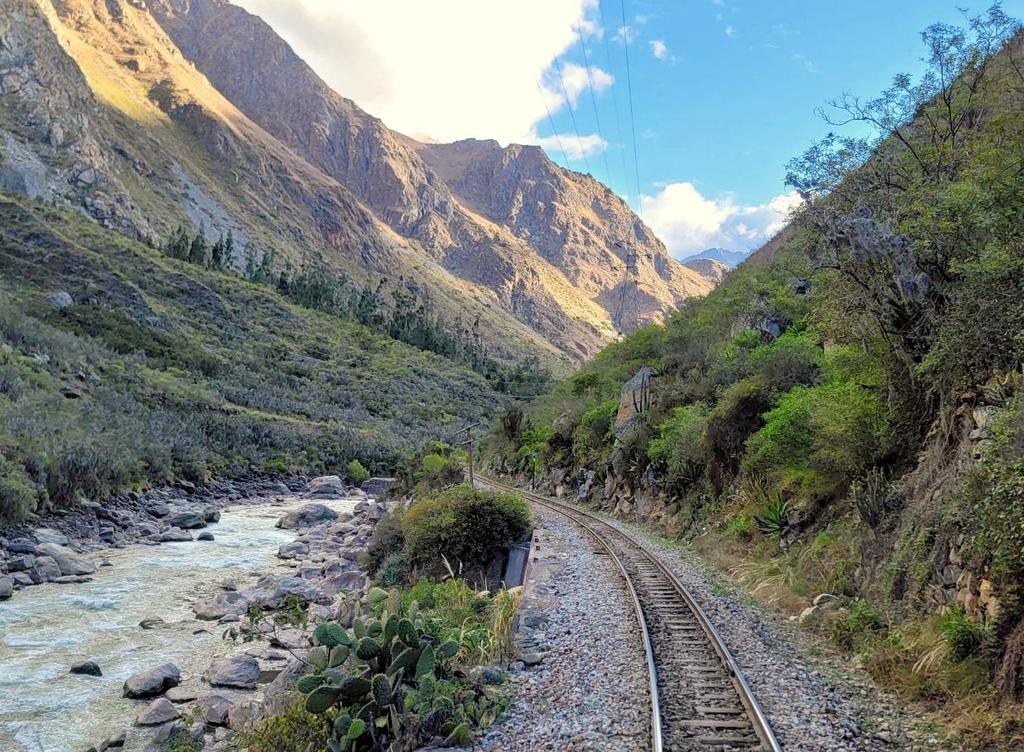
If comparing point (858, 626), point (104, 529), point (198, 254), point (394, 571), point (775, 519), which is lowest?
point (104, 529)

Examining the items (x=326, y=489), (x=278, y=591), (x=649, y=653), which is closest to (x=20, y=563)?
(x=278, y=591)

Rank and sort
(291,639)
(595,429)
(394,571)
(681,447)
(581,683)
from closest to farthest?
(581,683) → (291,639) → (394,571) → (681,447) → (595,429)

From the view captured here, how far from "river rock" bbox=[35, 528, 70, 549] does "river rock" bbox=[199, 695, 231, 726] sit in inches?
579

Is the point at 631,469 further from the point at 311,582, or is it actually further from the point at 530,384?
the point at 530,384

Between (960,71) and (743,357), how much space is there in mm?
10391

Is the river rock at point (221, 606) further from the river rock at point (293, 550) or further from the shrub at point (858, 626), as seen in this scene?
the shrub at point (858, 626)

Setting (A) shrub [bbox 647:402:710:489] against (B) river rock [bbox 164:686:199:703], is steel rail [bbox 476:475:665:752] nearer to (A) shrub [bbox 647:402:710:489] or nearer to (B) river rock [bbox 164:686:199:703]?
(A) shrub [bbox 647:402:710:489]

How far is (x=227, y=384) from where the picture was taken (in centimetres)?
5603

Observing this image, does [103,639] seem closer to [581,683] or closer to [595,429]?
[581,683]

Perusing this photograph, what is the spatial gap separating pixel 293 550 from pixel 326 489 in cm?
1897

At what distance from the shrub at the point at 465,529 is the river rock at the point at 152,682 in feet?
19.2

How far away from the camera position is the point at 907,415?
10875mm

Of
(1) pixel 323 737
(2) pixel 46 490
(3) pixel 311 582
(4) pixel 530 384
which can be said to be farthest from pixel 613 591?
(4) pixel 530 384

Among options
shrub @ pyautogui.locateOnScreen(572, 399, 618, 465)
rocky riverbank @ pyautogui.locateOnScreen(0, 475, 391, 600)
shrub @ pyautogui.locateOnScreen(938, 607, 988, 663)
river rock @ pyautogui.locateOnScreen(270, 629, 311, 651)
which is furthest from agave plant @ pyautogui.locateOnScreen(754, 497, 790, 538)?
rocky riverbank @ pyautogui.locateOnScreen(0, 475, 391, 600)
